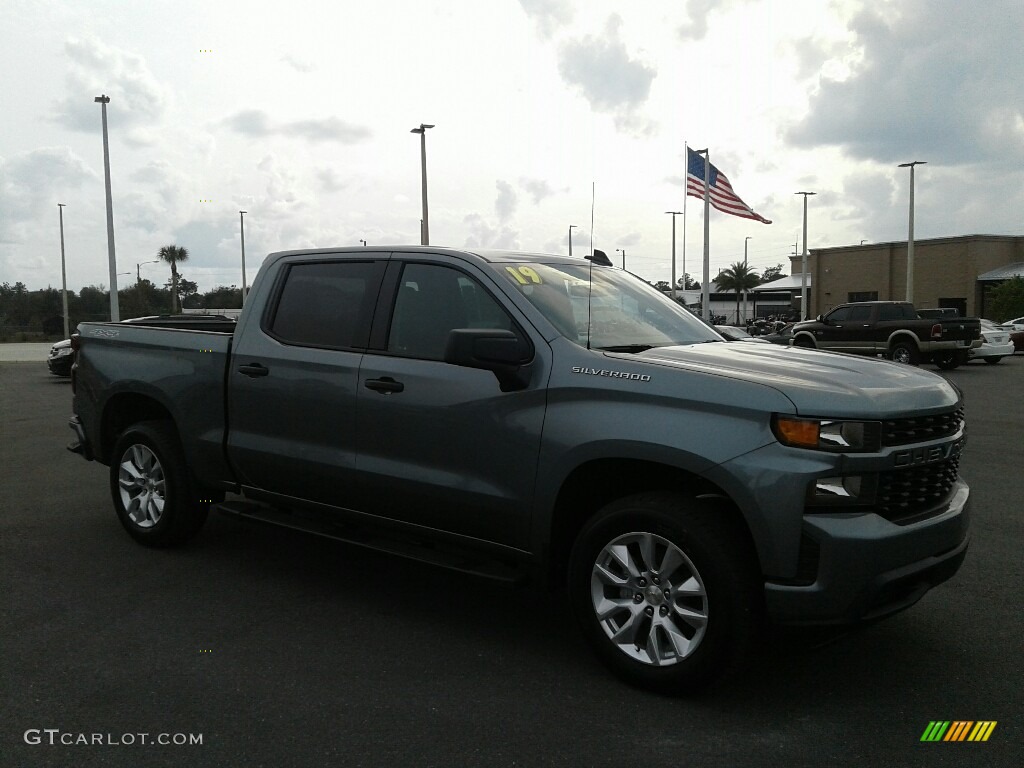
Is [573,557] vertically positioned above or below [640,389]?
below

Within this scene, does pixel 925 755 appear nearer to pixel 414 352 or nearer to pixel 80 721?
pixel 414 352

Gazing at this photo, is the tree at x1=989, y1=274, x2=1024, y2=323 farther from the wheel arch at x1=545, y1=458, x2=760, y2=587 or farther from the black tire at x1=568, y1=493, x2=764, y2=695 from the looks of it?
the black tire at x1=568, y1=493, x2=764, y2=695

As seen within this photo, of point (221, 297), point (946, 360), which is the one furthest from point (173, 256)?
point (946, 360)

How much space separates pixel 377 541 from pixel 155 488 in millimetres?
1982

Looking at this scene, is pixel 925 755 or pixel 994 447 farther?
pixel 994 447

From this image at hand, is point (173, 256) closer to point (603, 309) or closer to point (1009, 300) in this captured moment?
point (1009, 300)

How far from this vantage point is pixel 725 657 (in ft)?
11.4

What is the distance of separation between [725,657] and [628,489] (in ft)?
2.70

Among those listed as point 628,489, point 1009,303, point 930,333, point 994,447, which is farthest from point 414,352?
point 1009,303

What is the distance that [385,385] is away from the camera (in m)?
4.46

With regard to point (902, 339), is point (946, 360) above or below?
below

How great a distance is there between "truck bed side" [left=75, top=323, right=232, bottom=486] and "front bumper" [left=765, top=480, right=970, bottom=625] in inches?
136

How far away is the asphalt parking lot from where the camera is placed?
324cm

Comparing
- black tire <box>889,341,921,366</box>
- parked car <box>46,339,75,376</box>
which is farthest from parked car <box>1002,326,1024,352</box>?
parked car <box>46,339,75,376</box>
